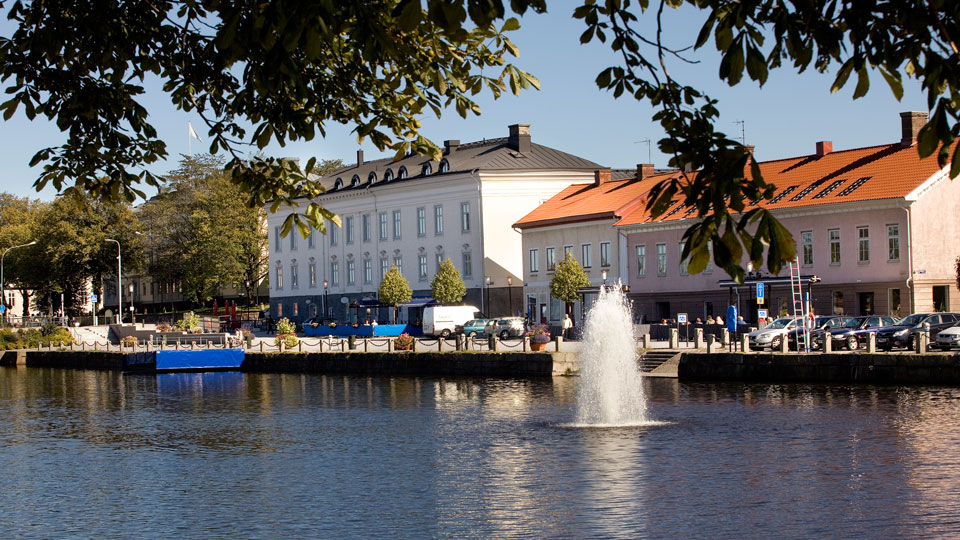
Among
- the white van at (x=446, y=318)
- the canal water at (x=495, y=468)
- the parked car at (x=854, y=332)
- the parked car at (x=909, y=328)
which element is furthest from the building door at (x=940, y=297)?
the white van at (x=446, y=318)

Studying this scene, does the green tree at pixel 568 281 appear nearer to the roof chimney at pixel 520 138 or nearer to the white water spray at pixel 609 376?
the roof chimney at pixel 520 138

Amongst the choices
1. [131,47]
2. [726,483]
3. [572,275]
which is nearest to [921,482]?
[726,483]

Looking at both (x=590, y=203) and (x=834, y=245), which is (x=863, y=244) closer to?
(x=834, y=245)

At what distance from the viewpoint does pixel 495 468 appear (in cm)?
2495

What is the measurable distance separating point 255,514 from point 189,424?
53.9 ft

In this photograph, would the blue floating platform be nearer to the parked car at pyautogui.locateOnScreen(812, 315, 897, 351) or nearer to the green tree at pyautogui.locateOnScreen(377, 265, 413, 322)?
the green tree at pyautogui.locateOnScreen(377, 265, 413, 322)

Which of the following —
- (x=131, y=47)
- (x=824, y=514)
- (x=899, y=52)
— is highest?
(x=131, y=47)

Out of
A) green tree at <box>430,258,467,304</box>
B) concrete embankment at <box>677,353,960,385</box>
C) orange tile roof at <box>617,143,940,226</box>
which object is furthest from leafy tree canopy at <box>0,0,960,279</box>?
green tree at <box>430,258,467,304</box>

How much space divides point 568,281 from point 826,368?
101 ft

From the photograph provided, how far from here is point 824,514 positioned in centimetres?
1884

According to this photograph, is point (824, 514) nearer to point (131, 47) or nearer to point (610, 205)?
point (131, 47)

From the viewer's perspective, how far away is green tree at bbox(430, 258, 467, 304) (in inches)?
3199

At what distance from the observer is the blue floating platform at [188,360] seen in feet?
212

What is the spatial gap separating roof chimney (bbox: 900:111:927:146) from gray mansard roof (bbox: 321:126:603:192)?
27.8 metres
